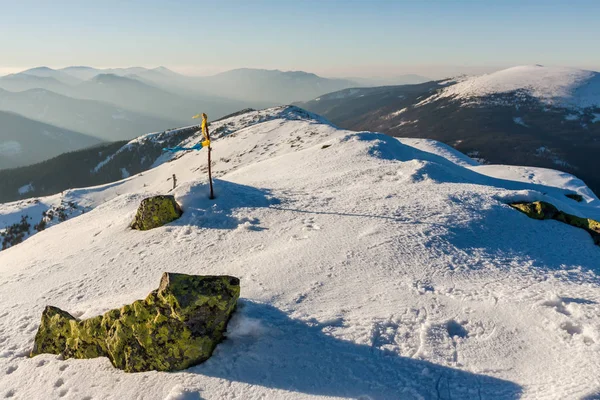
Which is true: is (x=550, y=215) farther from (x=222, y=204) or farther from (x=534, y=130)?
(x=534, y=130)

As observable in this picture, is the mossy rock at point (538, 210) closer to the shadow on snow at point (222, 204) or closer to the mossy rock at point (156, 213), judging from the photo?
the shadow on snow at point (222, 204)

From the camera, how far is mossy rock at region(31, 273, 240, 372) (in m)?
7.95

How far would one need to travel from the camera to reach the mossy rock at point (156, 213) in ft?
61.2

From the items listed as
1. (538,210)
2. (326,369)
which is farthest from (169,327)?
(538,210)

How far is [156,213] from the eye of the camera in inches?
741

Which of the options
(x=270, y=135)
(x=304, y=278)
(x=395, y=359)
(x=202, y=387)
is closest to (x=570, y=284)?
(x=395, y=359)

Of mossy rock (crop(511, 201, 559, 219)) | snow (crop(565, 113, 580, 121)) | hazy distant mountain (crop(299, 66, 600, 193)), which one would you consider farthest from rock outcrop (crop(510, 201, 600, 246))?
snow (crop(565, 113, 580, 121))

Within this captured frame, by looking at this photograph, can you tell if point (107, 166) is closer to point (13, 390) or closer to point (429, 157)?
point (429, 157)

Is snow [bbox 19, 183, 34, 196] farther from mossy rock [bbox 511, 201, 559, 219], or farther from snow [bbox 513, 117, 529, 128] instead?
snow [bbox 513, 117, 529, 128]

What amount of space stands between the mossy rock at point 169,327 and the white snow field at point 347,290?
294 millimetres

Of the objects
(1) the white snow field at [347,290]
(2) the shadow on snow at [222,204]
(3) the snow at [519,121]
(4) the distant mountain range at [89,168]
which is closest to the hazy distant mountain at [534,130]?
(3) the snow at [519,121]

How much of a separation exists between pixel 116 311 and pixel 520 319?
1125cm

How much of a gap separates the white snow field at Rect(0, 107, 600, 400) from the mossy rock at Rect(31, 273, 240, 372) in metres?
0.29

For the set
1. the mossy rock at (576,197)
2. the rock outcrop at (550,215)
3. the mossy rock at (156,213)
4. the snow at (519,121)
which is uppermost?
the mossy rock at (156,213)
